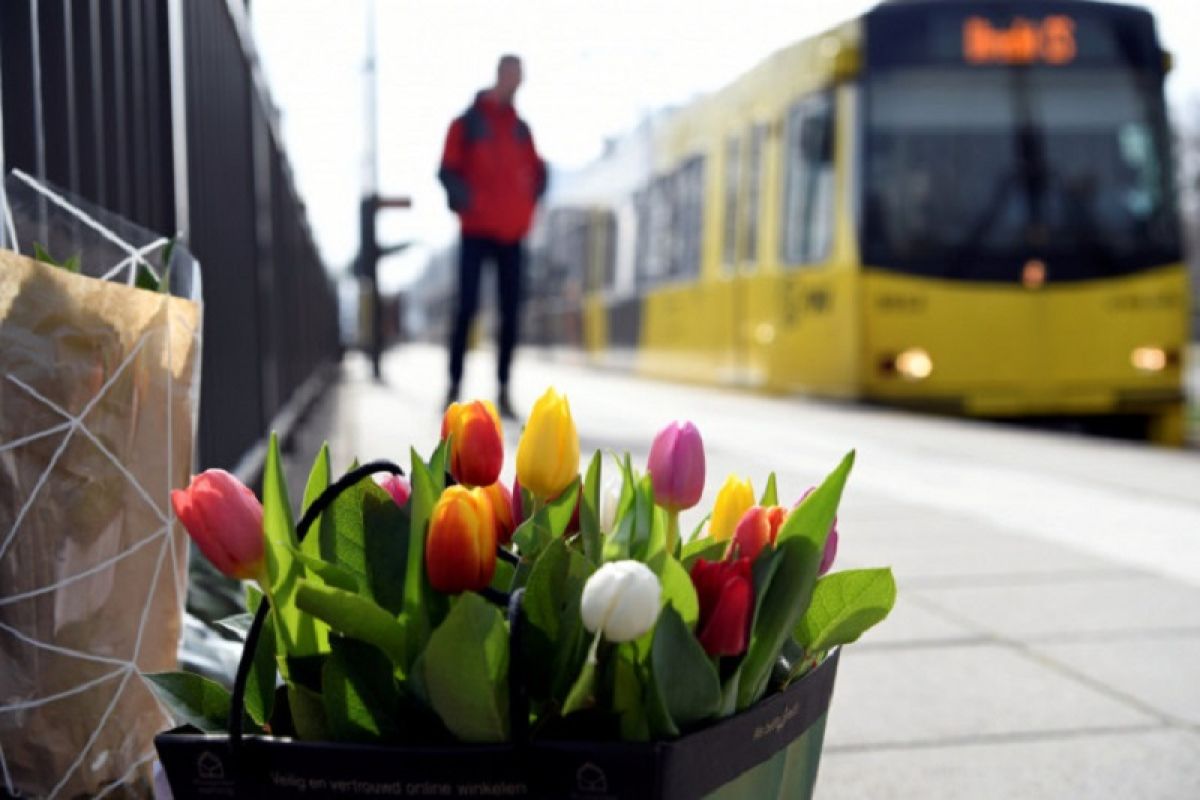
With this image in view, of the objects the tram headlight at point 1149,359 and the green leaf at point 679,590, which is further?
the tram headlight at point 1149,359

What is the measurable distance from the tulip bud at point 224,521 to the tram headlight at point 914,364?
9531 millimetres

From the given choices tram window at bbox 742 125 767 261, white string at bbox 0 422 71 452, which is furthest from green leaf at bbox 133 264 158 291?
tram window at bbox 742 125 767 261

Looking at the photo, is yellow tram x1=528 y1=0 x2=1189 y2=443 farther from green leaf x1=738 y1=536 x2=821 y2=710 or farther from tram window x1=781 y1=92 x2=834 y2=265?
green leaf x1=738 y1=536 x2=821 y2=710

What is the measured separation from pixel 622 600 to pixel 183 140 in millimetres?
2289

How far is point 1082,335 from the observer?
10250mm

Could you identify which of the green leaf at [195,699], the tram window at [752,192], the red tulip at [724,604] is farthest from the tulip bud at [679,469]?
the tram window at [752,192]

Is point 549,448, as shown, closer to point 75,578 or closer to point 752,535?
point 752,535

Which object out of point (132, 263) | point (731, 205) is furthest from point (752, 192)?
point (132, 263)

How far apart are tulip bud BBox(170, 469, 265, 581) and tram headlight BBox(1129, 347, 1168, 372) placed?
9.88 m

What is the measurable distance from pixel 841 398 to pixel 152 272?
9.42m

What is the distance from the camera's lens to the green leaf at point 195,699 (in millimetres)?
1164

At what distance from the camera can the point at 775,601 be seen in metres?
1.16

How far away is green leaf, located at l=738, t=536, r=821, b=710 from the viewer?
114cm

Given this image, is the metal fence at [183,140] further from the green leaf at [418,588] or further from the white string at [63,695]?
the green leaf at [418,588]
